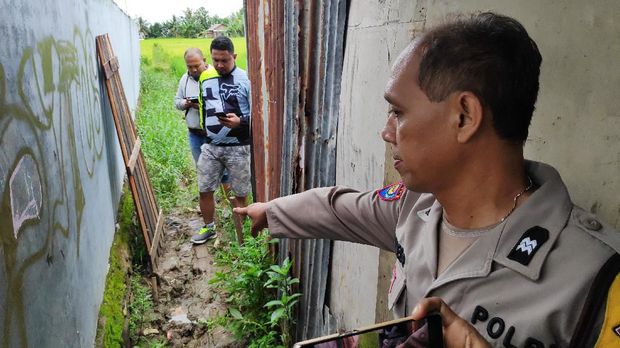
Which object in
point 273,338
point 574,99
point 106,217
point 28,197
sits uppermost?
point 574,99

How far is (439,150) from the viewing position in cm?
105

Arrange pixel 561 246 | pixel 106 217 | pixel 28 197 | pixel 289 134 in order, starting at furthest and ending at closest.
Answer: pixel 106 217, pixel 289 134, pixel 28 197, pixel 561 246

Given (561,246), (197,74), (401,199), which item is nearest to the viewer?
(561,246)

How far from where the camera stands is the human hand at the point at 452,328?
0.80 meters

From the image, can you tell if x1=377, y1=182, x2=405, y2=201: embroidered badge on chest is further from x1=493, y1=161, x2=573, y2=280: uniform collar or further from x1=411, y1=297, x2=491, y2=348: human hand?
x1=411, y1=297, x2=491, y2=348: human hand

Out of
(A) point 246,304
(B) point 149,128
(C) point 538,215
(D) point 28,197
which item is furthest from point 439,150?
(B) point 149,128

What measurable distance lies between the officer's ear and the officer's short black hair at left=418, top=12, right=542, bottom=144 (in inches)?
0.5

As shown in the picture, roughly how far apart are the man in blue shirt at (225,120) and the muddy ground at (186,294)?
72 cm

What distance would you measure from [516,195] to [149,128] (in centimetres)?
772

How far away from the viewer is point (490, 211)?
105 centimetres

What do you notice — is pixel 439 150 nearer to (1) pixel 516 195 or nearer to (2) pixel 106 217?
(1) pixel 516 195

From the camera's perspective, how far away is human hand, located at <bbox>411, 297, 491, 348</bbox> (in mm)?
801

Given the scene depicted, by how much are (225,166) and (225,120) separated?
0.52 meters

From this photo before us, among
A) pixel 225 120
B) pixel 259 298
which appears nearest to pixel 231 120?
pixel 225 120
